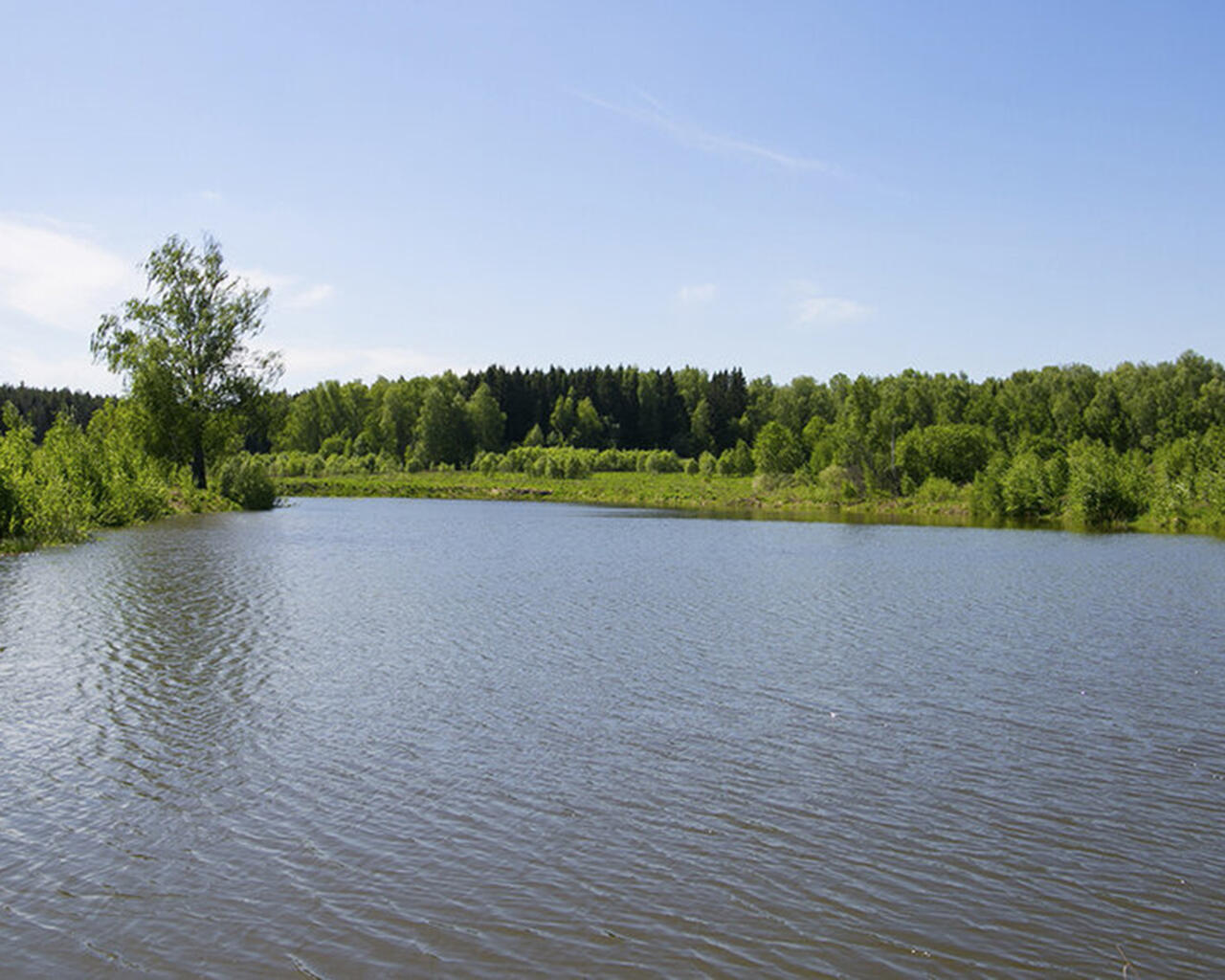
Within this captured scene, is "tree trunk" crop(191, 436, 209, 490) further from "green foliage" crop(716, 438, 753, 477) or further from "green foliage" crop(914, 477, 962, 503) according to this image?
"green foliage" crop(716, 438, 753, 477)

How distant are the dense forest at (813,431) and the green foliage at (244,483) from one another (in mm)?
339

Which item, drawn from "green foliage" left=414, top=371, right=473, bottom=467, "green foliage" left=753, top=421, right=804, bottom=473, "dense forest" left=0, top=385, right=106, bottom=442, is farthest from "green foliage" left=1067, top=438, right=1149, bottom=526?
"dense forest" left=0, top=385, right=106, bottom=442

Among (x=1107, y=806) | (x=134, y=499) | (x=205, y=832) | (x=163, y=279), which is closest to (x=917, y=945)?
(x=1107, y=806)

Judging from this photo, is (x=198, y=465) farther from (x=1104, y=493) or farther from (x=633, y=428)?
(x=633, y=428)

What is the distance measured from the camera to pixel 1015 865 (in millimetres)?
8859

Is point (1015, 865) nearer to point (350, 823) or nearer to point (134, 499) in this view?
point (350, 823)

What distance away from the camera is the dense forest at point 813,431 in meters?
68.1

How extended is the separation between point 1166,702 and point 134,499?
4611 cm

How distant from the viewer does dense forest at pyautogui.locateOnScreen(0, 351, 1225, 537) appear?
68.1m

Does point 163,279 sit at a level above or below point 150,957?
above

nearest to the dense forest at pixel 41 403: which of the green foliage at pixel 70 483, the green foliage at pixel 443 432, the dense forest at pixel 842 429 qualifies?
the dense forest at pixel 842 429

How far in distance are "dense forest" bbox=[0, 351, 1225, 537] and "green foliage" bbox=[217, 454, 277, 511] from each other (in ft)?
1.11

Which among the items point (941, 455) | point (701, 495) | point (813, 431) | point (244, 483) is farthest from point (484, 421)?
point (244, 483)

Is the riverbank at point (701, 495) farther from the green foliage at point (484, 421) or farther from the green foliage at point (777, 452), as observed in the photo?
the green foliage at point (484, 421)
